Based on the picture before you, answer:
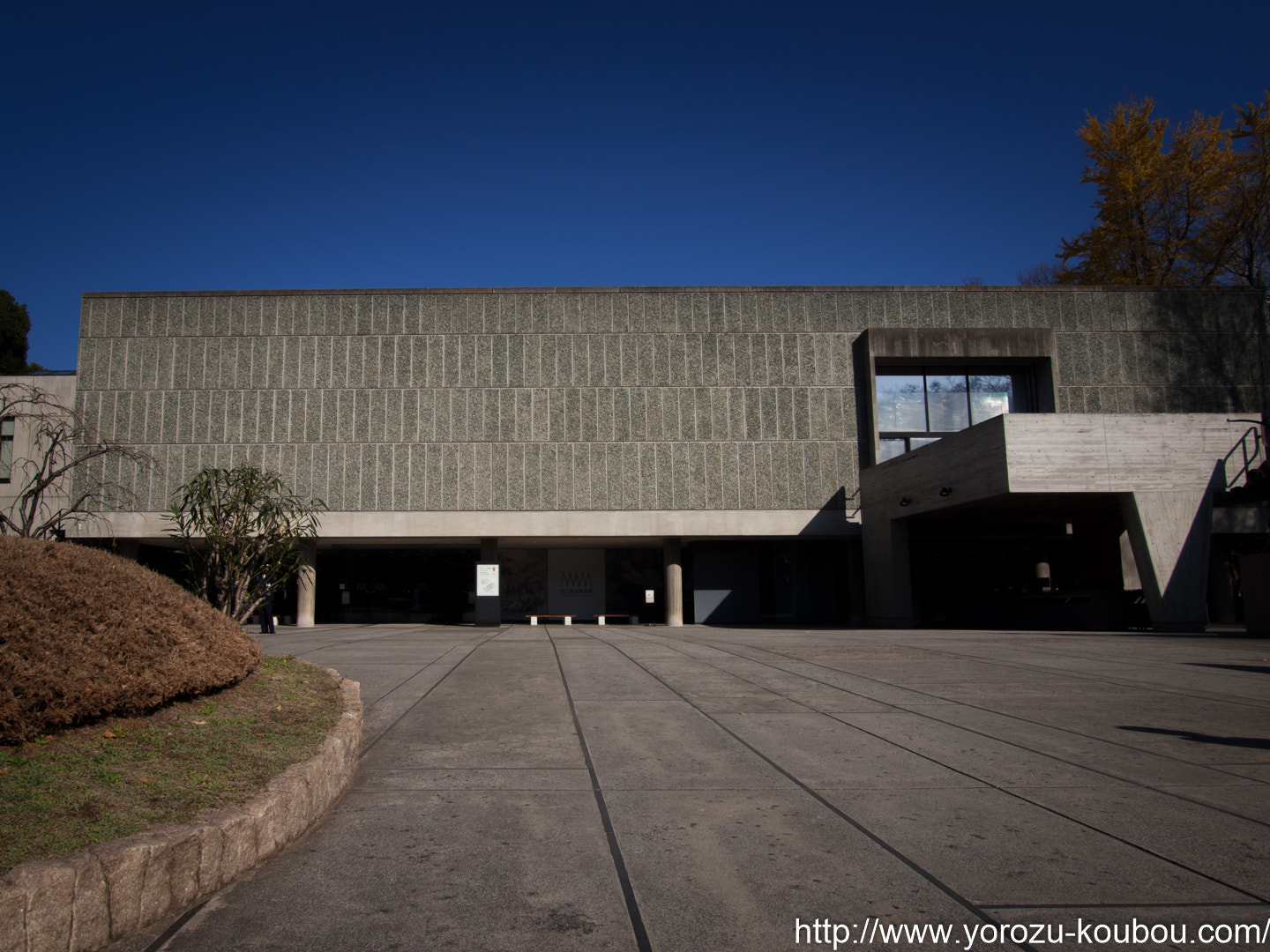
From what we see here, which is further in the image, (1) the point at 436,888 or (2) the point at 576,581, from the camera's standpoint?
(2) the point at 576,581

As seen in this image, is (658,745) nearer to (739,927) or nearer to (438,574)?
(739,927)

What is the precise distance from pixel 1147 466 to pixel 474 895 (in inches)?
987

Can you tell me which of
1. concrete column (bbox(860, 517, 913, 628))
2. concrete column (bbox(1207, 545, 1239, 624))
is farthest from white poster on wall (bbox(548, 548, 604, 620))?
concrete column (bbox(1207, 545, 1239, 624))

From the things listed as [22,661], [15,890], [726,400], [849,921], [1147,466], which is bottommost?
[849,921]

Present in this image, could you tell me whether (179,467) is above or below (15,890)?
above

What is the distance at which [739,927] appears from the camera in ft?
12.4

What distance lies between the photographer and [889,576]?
32469 millimetres

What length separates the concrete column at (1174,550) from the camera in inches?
922

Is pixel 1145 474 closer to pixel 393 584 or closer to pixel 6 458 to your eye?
pixel 393 584

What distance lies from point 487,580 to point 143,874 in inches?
1190

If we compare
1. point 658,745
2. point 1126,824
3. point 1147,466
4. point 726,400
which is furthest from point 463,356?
point 1126,824

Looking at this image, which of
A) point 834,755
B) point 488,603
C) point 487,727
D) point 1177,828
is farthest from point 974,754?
point 488,603

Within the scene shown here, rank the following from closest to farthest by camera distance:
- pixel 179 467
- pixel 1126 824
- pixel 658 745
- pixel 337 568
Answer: pixel 1126 824 → pixel 658 745 → pixel 179 467 → pixel 337 568

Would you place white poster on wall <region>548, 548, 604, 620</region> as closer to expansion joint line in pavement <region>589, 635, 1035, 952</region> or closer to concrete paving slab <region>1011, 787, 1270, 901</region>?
expansion joint line in pavement <region>589, 635, 1035, 952</region>
